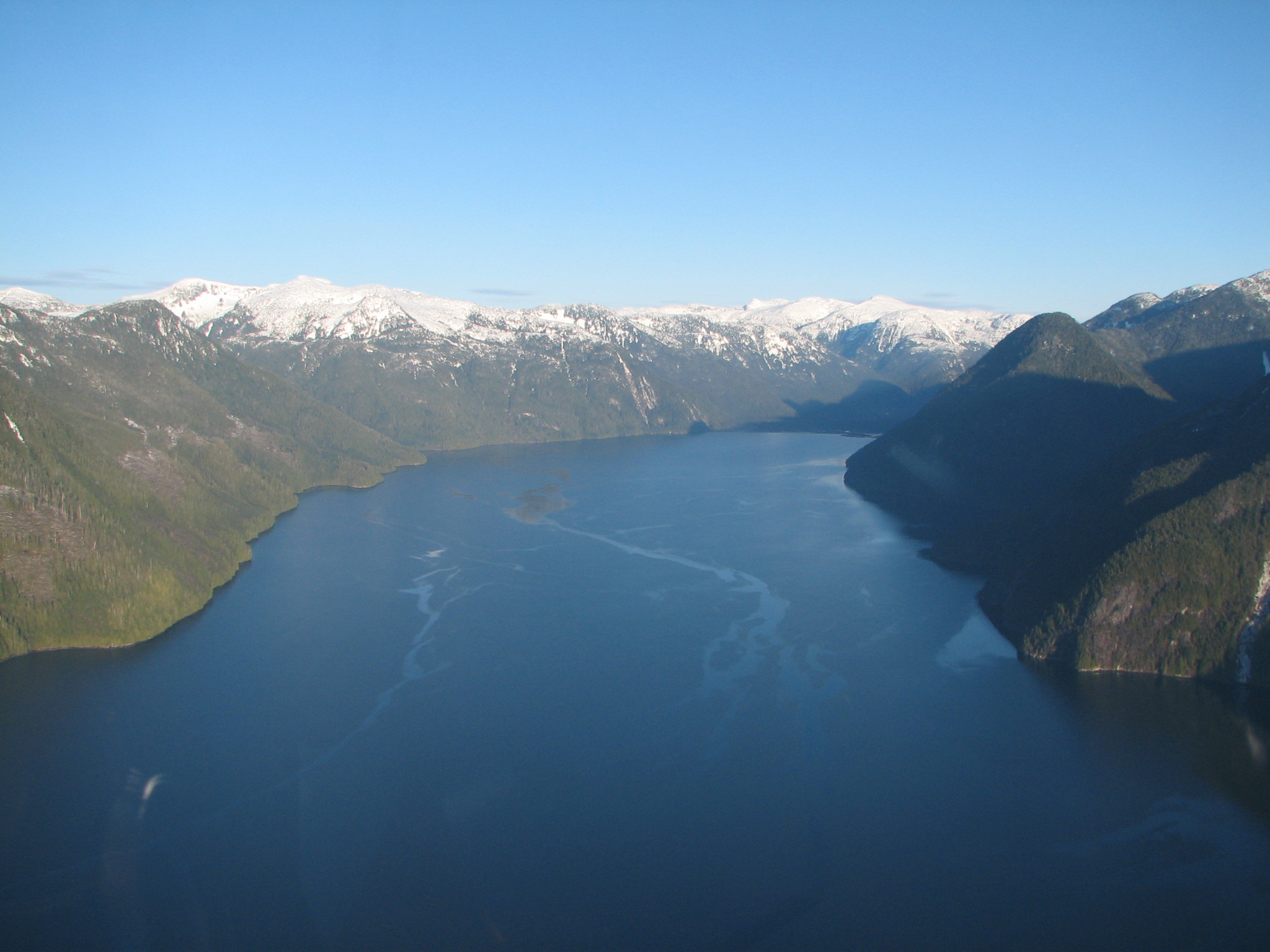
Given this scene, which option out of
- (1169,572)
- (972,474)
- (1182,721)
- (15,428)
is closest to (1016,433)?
(972,474)

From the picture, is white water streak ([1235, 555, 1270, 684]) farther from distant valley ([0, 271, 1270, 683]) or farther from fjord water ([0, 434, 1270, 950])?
fjord water ([0, 434, 1270, 950])

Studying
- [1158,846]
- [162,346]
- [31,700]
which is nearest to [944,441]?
[1158,846]

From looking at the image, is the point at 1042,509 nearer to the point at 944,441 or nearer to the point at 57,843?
the point at 944,441

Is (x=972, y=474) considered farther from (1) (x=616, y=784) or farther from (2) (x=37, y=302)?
(2) (x=37, y=302)

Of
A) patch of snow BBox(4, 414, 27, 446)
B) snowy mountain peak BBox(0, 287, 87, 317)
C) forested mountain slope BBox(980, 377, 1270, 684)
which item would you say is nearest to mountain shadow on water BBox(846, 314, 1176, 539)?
forested mountain slope BBox(980, 377, 1270, 684)

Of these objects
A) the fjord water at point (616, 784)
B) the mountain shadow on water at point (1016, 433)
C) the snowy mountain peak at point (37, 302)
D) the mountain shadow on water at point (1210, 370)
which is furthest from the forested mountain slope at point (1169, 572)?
the snowy mountain peak at point (37, 302)

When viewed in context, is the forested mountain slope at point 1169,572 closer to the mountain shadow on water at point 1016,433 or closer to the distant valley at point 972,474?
the distant valley at point 972,474
